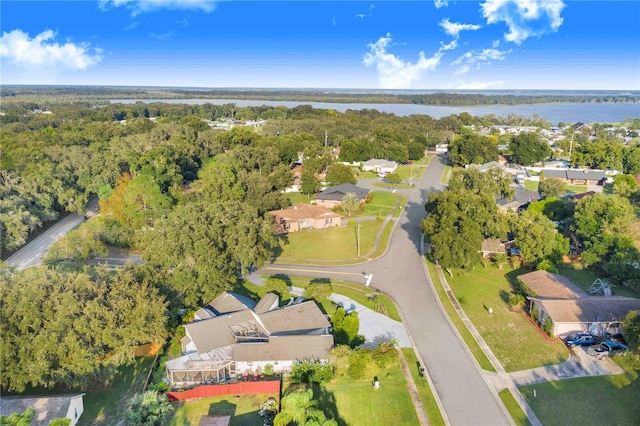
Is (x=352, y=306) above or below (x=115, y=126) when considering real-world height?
below

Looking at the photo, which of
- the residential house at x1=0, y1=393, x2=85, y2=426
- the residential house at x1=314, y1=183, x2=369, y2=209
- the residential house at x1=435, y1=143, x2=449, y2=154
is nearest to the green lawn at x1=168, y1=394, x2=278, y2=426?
the residential house at x1=0, y1=393, x2=85, y2=426

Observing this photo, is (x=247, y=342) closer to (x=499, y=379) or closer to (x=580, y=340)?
(x=499, y=379)

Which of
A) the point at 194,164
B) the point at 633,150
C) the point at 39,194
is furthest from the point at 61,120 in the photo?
the point at 633,150

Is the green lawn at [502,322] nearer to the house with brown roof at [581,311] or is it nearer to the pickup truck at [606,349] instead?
the house with brown roof at [581,311]

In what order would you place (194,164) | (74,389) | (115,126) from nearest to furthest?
(74,389)
(194,164)
(115,126)

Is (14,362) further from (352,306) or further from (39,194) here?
(39,194)

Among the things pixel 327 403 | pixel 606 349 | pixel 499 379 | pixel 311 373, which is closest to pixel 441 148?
pixel 606 349

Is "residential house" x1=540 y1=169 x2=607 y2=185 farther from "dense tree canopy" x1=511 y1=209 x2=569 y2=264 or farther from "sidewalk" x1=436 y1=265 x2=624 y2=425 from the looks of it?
"sidewalk" x1=436 y1=265 x2=624 y2=425
